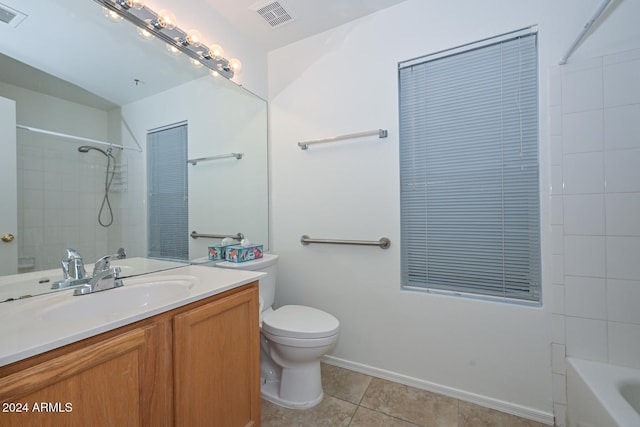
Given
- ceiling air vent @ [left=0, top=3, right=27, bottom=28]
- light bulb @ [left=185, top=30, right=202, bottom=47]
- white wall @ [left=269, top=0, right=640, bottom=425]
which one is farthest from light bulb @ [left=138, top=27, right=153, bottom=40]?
white wall @ [left=269, top=0, right=640, bottom=425]

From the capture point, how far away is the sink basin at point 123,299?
3.00ft

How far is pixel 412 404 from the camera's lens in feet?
4.96

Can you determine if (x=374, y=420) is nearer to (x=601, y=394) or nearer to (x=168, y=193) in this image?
(x=601, y=394)

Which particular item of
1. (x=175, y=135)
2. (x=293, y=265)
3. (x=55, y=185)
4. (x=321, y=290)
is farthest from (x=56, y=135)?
(x=321, y=290)

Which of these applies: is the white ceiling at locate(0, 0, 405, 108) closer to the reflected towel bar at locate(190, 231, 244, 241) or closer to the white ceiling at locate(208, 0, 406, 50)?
the white ceiling at locate(208, 0, 406, 50)

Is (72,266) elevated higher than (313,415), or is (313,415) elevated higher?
(72,266)

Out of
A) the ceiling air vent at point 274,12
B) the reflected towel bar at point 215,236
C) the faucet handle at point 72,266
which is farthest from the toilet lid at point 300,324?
the ceiling air vent at point 274,12

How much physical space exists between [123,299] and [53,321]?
0.93ft

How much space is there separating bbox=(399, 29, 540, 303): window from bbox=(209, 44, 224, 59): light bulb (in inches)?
45.2

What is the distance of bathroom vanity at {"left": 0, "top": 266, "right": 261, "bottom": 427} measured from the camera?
25.1 inches

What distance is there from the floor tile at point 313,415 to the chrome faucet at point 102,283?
A: 101 cm

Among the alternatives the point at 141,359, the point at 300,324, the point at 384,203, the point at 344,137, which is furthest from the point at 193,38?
the point at 300,324

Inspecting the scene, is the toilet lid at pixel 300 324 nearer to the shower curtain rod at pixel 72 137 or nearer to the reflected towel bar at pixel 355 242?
the reflected towel bar at pixel 355 242

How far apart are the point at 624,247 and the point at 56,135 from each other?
2504 millimetres
